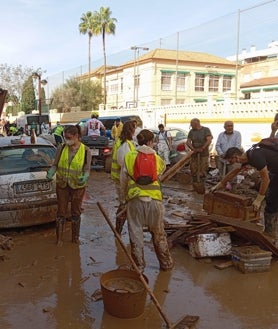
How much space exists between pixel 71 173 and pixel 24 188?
937 mm

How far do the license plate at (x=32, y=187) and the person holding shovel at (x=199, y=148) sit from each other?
14.4ft

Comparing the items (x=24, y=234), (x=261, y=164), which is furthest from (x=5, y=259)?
(x=261, y=164)

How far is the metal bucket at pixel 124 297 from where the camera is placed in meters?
3.73

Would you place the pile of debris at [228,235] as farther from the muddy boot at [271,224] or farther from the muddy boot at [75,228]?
the muddy boot at [75,228]

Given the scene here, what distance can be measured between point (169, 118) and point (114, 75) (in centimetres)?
3506

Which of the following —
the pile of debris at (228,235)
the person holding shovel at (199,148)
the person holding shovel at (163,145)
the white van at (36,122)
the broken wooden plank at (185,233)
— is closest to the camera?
the pile of debris at (228,235)

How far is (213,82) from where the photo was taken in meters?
54.6

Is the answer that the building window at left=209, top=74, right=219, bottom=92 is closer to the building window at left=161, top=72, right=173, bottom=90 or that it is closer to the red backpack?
the building window at left=161, top=72, right=173, bottom=90

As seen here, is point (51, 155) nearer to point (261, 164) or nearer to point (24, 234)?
point (24, 234)

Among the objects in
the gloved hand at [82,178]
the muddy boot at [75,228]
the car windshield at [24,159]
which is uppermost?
the car windshield at [24,159]

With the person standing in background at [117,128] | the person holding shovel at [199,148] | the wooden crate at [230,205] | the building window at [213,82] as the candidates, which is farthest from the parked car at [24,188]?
the building window at [213,82]

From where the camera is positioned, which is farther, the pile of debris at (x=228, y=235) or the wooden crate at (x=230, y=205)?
the wooden crate at (x=230, y=205)

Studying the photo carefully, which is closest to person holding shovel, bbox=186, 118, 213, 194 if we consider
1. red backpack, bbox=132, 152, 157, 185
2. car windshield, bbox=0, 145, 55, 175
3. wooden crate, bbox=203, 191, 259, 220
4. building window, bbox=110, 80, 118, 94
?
wooden crate, bbox=203, 191, 259, 220

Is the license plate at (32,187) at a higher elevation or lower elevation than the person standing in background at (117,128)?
lower
